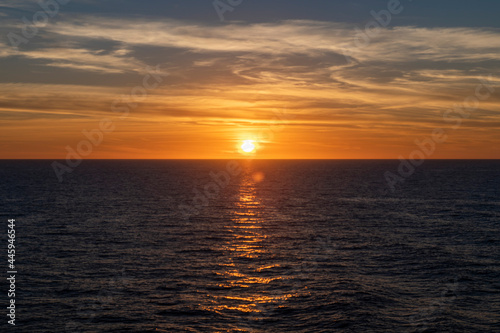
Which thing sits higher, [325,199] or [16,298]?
[325,199]

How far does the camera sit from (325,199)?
4638 inches

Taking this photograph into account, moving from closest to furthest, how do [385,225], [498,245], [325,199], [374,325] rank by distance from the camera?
[374,325], [498,245], [385,225], [325,199]

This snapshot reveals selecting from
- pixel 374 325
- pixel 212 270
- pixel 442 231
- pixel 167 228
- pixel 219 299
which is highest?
pixel 167 228

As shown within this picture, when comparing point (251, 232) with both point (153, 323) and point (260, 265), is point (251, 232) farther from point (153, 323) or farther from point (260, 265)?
point (153, 323)

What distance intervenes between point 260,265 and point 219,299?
1180 cm

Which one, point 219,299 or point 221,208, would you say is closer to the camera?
point 219,299

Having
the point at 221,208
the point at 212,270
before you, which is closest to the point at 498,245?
the point at 212,270

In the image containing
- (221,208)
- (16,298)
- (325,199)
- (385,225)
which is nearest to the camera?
(16,298)

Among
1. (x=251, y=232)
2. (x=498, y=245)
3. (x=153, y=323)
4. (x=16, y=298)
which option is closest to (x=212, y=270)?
(x=153, y=323)

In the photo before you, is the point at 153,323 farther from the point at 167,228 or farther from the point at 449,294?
the point at 167,228

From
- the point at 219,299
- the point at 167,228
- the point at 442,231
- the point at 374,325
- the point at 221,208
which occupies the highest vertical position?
the point at 221,208

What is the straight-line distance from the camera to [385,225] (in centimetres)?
7625

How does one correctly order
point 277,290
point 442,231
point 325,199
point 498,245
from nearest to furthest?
1. point 277,290
2. point 498,245
3. point 442,231
4. point 325,199

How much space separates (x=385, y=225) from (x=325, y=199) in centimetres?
4171
